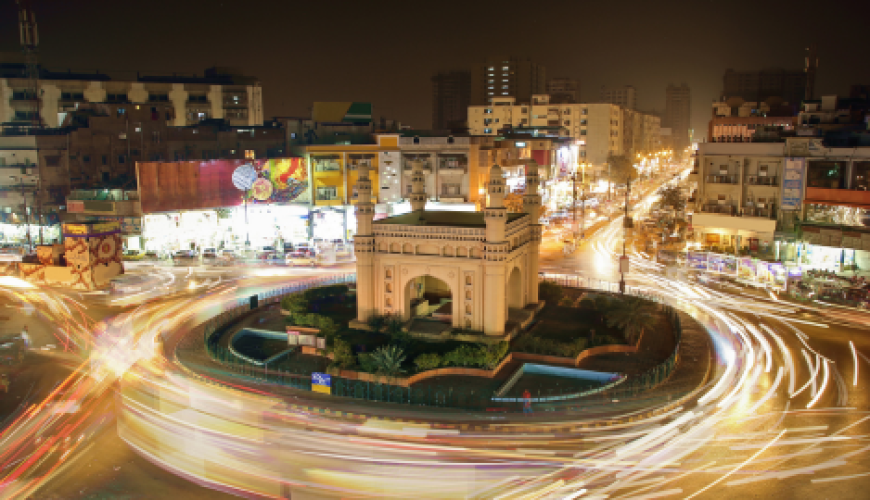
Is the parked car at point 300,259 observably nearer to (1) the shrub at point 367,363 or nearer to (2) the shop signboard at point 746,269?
(1) the shrub at point 367,363

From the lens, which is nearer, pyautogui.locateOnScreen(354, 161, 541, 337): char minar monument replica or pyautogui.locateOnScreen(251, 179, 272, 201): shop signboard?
pyautogui.locateOnScreen(354, 161, 541, 337): char minar monument replica

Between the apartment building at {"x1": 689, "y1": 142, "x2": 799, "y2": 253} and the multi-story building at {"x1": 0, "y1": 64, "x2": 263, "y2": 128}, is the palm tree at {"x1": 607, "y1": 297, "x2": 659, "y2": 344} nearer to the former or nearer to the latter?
the apartment building at {"x1": 689, "y1": 142, "x2": 799, "y2": 253}

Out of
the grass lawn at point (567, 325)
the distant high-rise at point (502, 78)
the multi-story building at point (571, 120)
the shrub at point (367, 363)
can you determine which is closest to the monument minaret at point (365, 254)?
the shrub at point (367, 363)

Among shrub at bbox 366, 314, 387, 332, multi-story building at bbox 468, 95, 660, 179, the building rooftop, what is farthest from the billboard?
multi-story building at bbox 468, 95, 660, 179

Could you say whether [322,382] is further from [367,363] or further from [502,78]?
[502,78]

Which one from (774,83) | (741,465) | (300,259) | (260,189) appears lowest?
(741,465)

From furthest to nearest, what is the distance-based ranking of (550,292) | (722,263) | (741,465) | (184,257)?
1. (184,257)
2. (722,263)
3. (550,292)
4. (741,465)

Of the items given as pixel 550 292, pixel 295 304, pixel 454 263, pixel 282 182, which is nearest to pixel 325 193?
pixel 282 182
